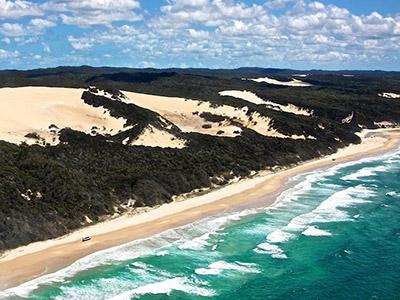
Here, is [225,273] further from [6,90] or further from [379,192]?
[6,90]

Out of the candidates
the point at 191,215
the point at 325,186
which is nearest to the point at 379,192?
the point at 325,186

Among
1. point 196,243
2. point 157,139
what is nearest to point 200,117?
point 157,139

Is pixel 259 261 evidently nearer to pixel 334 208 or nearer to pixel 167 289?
pixel 167 289

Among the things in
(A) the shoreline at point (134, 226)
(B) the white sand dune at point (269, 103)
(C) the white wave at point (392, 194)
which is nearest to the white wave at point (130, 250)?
(A) the shoreline at point (134, 226)

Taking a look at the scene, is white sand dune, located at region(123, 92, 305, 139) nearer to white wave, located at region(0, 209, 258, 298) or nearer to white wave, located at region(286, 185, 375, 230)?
white wave, located at region(286, 185, 375, 230)

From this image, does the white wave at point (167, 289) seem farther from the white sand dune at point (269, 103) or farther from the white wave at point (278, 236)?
the white sand dune at point (269, 103)

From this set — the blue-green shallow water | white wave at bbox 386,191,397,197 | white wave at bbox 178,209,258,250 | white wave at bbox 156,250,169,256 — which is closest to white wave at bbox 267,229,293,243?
the blue-green shallow water
